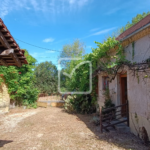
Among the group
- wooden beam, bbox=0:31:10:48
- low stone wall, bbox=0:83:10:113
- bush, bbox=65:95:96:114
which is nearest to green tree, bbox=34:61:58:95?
low stone wall, bbox=0:83:10:113

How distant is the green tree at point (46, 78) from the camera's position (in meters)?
17.9

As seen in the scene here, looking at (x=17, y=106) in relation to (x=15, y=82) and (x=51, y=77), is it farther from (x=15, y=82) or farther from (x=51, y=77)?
(x=51, y=77)

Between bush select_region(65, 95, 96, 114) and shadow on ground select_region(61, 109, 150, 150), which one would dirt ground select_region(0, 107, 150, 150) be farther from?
bush select_region(65, 95, 96, 114)

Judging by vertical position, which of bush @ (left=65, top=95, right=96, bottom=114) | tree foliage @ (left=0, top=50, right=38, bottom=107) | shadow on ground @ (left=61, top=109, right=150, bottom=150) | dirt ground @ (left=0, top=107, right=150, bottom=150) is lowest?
dirt ground @ (left=0, top=107, right=150, bottom=150)

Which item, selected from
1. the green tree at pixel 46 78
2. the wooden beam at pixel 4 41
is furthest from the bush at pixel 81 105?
the green tree at pixel 46 78

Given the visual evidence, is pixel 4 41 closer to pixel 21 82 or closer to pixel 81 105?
pixel 81 105

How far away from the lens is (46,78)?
60.8 feet

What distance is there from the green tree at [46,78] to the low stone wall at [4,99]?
7.57 m

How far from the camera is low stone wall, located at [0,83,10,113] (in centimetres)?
959

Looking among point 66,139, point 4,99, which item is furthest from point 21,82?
point 66,139

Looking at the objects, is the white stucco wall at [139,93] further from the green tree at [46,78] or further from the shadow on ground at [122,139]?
the green tree at [46,78]

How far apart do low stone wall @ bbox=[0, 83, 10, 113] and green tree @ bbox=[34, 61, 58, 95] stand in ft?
24.8

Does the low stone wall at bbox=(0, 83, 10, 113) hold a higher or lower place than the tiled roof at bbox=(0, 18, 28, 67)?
lower

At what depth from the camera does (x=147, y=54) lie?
15.0 ft
